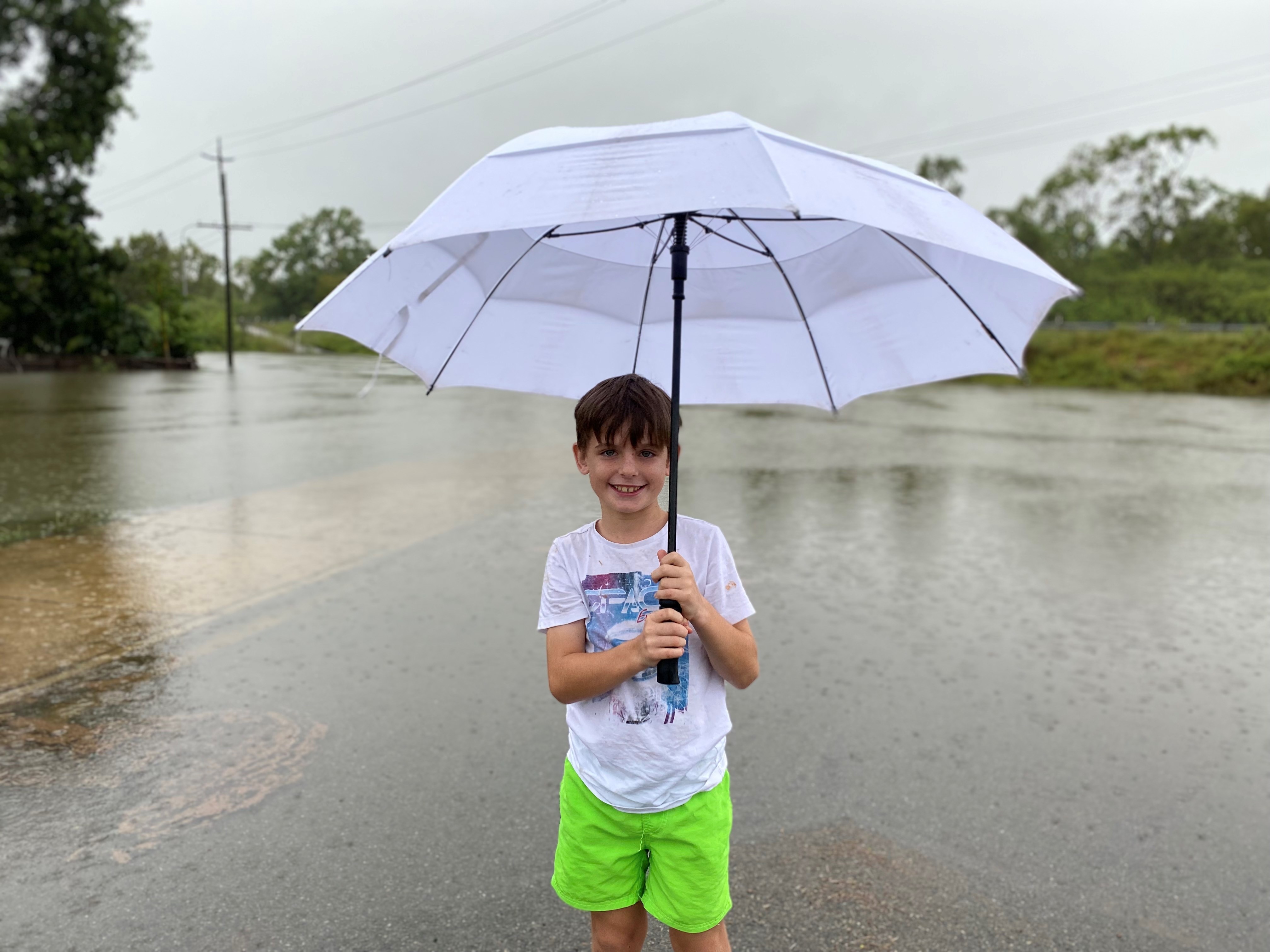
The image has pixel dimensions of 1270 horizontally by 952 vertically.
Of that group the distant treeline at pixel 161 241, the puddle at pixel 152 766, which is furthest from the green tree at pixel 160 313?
the puddle at pixel 152 766

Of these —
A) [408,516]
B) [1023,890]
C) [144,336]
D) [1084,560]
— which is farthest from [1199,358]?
[144,336]

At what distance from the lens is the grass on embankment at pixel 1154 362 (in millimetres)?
29656

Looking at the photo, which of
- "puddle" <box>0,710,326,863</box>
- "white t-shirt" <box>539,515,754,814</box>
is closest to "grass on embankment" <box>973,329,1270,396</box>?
"puddle" <box>0,710,326,863</box>

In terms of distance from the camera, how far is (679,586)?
5.65 feet

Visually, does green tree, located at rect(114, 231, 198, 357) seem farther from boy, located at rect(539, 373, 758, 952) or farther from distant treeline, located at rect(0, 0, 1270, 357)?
boy, located at rect(539, 373, 758, 952)

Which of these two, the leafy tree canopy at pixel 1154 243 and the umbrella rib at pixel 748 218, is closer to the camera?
the umbrella rib at pixel 748 218

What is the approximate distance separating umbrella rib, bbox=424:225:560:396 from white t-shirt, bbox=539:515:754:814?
2.95 feet

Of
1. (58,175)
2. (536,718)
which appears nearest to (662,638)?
(536,718)

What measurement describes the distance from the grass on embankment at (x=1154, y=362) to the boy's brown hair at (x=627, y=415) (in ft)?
104

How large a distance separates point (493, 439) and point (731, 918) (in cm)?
1009

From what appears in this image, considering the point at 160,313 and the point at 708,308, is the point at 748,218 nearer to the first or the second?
the point at 708,308

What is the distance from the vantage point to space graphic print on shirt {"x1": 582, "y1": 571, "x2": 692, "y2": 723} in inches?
72.8

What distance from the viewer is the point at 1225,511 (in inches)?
329

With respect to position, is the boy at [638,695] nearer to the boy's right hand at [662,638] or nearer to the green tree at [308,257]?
the boy's right hand at [662,638]
